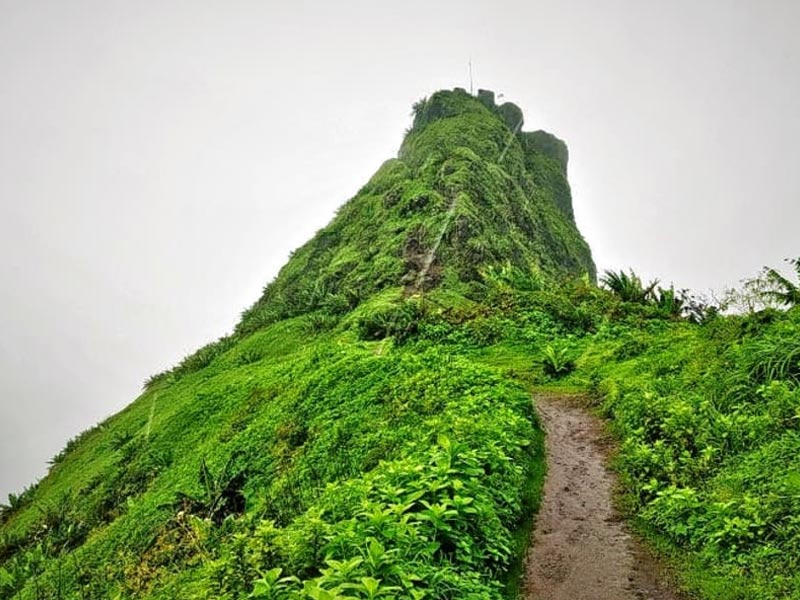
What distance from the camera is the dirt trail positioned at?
571cm

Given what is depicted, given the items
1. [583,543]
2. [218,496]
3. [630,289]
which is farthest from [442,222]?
[583,543]

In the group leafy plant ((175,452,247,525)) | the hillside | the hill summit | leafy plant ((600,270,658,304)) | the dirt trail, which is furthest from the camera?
the hill summit

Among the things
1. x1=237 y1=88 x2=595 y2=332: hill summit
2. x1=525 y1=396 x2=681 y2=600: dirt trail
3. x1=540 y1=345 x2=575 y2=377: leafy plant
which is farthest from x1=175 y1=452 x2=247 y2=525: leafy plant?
x1=237 y1=88 x2=595 y2=332: hill summit

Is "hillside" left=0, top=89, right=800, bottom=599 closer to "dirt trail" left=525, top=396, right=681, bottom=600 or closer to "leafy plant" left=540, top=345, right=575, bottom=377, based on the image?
"leafy plant" left=540, top=345, right=575, bottom=377

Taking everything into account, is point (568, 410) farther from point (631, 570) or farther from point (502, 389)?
point (631, 570)

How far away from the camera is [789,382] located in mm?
8594

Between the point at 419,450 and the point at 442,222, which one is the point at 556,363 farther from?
the point at 442,222

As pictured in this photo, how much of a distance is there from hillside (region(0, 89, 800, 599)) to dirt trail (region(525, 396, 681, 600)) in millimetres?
260

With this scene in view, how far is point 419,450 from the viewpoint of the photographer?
25.7ft

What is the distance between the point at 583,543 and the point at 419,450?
233 centimetres

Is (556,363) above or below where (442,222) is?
below

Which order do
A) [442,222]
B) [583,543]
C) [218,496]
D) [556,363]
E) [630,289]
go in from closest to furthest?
[583,543] → [218,496] → [556,363] → [630,289] → [442,222]

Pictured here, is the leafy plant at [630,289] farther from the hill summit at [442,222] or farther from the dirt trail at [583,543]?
the dirt trail at [583,543]

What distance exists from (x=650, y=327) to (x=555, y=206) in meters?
35.0
